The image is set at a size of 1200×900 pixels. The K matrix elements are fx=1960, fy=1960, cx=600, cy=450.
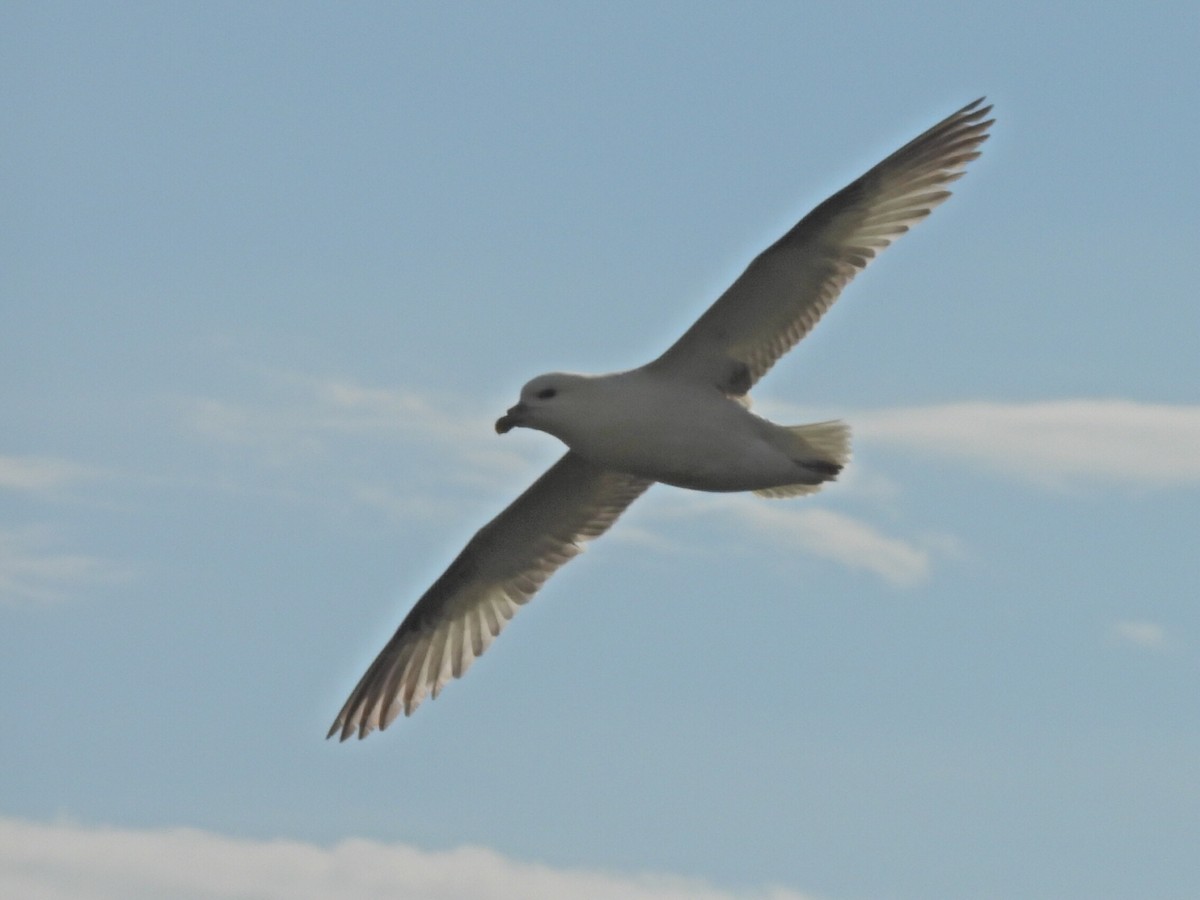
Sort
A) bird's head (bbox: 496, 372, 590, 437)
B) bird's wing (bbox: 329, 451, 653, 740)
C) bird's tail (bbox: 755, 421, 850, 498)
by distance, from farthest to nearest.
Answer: bird's wing (bbox: 329, 451, 653, 740)
bird's tail (bbox: 755, 421, 850, 498)
bird's head (bbox: 496, 372, 590, 437)

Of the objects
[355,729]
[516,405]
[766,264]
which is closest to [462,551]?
[355,729]

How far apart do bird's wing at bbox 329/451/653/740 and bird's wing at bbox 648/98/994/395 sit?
2.00 m

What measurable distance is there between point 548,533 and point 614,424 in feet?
8.67

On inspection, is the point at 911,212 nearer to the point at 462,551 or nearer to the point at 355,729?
the point at 462,551

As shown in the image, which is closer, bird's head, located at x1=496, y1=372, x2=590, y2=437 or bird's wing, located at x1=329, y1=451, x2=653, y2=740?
bird's head, located at x1=496, y1=372, x2=590, y2=437

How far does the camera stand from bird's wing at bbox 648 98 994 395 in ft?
41.2

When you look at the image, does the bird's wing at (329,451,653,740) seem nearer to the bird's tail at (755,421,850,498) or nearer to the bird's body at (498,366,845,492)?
the bird's body at (498,366,845,492)

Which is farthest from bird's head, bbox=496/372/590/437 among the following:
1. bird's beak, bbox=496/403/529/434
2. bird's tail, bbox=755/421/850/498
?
bird's tail, bbox=755/421/850/498

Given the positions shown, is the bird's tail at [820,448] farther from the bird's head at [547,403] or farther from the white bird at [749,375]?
the bird's head at [547,403]

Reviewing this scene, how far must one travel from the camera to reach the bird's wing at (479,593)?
14.6m

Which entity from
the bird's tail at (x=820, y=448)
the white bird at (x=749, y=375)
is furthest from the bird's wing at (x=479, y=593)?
the bird's tail at (x=820, y=448)

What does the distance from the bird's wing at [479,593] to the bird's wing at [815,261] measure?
6.57 ft

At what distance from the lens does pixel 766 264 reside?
1249cm

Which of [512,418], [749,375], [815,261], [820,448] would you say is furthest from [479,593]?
[815,261]
